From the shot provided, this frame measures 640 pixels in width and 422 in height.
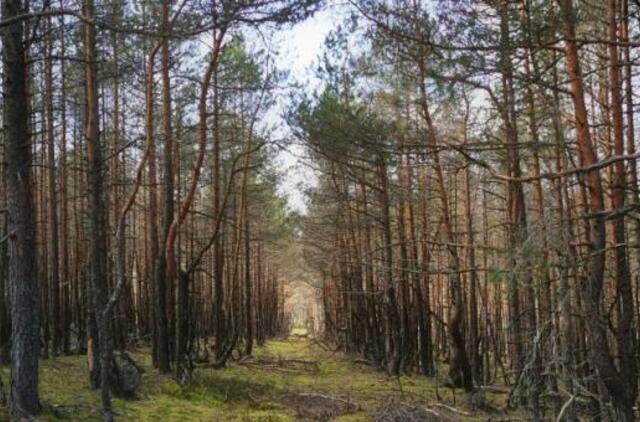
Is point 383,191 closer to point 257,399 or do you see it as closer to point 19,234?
point 257,399

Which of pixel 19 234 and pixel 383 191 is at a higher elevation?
pixel 383 191

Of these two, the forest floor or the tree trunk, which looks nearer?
the tree trunk

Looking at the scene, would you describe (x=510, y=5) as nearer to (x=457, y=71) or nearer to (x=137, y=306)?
(x=457, y=71)

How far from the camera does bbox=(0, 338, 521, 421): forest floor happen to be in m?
8.03

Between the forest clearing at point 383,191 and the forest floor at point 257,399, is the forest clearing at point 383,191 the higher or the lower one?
the higher one

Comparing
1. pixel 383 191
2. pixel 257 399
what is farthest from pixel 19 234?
pixel 383 191

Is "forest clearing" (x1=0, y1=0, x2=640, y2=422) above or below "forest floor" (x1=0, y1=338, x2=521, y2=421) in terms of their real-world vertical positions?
above

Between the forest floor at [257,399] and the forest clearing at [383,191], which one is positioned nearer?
the forest clearing at [383,191]

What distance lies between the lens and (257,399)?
10344 millimetres

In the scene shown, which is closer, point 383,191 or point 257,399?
point 257,399

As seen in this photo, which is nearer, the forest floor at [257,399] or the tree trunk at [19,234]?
the tree trunk at [19,234]

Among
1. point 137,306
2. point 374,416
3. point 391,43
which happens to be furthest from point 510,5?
point 137,306

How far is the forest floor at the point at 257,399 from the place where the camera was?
8031 mm

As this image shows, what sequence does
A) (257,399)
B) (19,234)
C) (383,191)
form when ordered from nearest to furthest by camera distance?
1. (19,234)
2. (257,399)
3. (383,191)
